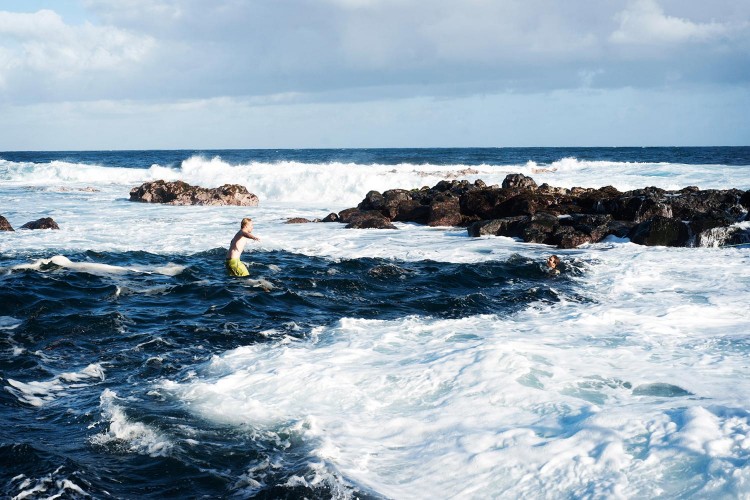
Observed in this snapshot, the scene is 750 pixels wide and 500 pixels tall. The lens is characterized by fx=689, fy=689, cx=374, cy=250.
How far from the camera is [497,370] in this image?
7.50 m

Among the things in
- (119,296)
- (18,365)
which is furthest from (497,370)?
(119,296)

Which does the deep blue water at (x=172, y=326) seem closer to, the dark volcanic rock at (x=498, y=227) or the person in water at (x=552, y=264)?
the person in water at (x=552, y=264)

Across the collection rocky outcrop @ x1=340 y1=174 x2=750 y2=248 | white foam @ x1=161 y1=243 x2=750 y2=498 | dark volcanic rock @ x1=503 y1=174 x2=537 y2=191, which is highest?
dark volcanic rock @ x1=503 y1=174 x2=537 y2=191

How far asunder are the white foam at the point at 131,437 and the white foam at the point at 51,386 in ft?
3.17

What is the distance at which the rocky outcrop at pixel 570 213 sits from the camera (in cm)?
1689

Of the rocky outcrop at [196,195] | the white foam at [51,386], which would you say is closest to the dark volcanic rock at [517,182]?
the rocky outcrop at [196,195]

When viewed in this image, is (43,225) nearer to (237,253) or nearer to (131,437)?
(237,253)

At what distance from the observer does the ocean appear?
527 centimetres

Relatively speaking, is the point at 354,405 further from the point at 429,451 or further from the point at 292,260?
the point at 292,260

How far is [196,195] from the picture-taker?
29188mm

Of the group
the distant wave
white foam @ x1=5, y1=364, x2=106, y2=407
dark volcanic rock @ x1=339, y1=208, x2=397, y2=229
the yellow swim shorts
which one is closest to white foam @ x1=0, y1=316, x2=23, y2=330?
white foam @ x1=5, y1=364, x2=106, y2=407

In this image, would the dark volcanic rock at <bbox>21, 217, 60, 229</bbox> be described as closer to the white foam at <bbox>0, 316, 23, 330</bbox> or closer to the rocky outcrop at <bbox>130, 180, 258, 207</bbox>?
the rocky outcrop at <bbox>130, 180, 258, 207</bbox>

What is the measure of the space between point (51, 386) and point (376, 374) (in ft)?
11.5

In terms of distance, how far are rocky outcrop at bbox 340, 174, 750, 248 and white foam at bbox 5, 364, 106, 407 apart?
1207 centimetres
